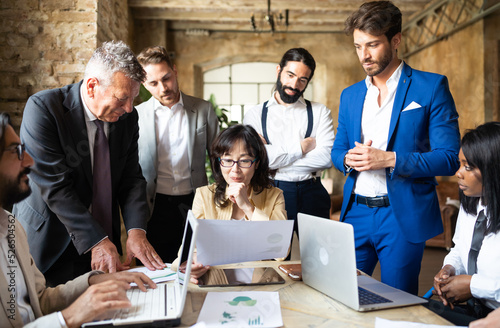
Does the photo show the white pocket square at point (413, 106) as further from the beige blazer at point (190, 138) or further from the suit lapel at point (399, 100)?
the beige blazer at point (190, 138)

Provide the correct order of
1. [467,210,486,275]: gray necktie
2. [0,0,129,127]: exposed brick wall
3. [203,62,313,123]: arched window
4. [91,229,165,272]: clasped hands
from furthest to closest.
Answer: [203,62,313,123]: arched window < [0,0,129,127]: exposed brick wall < [91,229,165,272]: clasped hands < [467,210,486,275]: gray necktie

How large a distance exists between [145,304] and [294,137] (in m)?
1.72

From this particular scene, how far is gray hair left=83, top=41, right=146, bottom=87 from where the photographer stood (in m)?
2.02

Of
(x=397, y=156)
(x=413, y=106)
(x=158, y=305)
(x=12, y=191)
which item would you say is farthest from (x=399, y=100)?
(x=12, y=191)

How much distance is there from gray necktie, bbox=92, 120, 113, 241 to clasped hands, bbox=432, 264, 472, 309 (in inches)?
62.1

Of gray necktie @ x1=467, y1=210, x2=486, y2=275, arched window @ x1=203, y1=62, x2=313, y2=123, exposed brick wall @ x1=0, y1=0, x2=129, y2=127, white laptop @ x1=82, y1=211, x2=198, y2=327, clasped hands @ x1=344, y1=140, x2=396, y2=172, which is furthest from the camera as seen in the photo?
arched window @ x1=203, y1=62, x2=313, y2=123

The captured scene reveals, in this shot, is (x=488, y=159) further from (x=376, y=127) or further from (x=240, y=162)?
(x=240, y=162)

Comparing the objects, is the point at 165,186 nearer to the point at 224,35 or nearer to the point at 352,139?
the point at 352,139

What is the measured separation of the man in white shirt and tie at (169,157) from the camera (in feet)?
9.15

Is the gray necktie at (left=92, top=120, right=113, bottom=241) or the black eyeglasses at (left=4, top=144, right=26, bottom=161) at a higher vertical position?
the black eyeglasses at (left=4, top=144, right=26, bottom=161)

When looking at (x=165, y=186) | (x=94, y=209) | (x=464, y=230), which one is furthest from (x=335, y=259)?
(x=165, y=186)

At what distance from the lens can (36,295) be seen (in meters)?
1.39

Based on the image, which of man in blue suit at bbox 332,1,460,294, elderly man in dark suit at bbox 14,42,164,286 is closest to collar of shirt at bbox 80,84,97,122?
elderly man in dark suit at bbox 14,42,164,286

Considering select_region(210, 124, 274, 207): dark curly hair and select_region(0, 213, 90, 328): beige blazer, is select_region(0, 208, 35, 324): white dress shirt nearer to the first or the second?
select_region(0, 213, 90, 328): beige blazer
